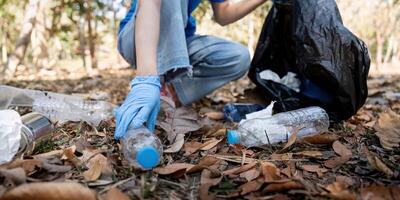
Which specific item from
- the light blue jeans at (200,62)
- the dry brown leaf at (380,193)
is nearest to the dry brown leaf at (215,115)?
the light blue jeans at (200,62)

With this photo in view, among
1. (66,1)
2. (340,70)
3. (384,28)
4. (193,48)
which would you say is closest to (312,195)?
(340,70)

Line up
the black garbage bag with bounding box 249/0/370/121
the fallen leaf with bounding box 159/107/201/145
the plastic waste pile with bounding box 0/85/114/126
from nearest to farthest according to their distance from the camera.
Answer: the fallen leaf with bounding box 159/107/201/145 < the black garbage bag with bounding box 249/0/370/121 < the plastic waste pile with bounding box 0/85/114/126

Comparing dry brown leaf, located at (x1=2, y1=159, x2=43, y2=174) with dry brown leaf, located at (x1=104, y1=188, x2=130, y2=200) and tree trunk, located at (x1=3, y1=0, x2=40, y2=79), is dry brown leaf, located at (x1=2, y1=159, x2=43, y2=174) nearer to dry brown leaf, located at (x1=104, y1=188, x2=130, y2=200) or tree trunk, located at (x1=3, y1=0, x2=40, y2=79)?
dry brown leaf, located at (x1=104, y1=188, x2=130, y2=200)

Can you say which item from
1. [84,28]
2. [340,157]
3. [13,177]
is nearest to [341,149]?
[340,157]

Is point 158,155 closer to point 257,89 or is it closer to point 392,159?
point 392,159

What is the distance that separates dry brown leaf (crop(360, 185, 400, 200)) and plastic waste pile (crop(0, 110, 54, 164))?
895mm

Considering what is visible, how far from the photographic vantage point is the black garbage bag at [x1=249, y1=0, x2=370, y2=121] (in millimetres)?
→ 1535

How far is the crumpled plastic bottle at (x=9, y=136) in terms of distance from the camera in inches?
41.5

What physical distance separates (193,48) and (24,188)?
1.41 meters

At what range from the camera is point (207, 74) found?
2.13 meters

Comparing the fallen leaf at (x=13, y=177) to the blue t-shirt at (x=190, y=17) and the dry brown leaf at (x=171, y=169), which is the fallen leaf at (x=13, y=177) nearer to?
the dry brown leaf at (x=171, y=169)

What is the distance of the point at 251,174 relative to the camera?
985mm

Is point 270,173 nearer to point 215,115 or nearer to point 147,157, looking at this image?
point 147,157

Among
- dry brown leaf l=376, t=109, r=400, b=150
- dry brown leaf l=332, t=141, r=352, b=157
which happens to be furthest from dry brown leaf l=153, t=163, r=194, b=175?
dry brown leaf l=376, t=109, r=400, b=150
